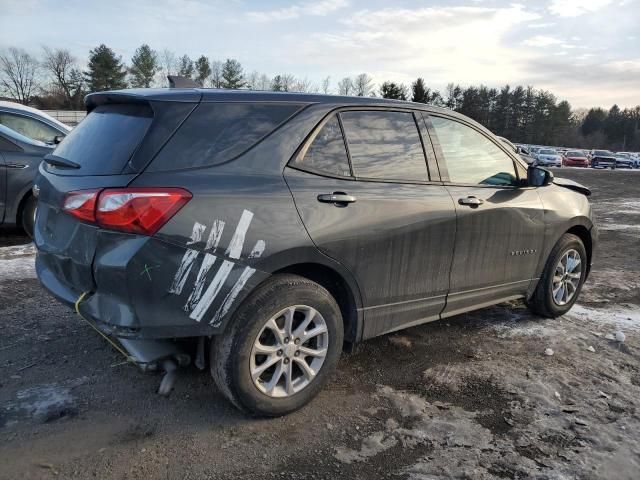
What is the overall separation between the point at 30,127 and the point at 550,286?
26.4 ft

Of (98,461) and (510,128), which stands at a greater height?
(510,128)

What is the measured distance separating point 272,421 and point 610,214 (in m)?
12.1

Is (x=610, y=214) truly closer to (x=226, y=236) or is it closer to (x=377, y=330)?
(x=377, y=330)

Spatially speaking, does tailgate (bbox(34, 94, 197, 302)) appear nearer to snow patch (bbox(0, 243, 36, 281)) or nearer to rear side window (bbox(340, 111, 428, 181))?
rear side window (bbox(340, 111, 428, 181))

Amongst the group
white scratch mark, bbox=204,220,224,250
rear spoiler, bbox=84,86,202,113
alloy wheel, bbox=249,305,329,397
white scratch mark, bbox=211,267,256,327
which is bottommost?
alloy wheel, bbox=249,305,329,397

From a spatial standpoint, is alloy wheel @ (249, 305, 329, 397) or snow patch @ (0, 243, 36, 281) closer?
alloy wheel @ (249, 305, 329, 397)

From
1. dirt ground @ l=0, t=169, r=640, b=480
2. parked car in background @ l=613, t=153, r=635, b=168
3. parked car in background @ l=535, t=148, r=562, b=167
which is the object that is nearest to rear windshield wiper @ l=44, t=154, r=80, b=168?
dirt ground @ l=0, t=169, r=640, b=480

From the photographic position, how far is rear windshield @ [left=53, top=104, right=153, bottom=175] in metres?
2.67

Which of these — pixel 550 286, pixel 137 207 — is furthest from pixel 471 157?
pixel 137 207

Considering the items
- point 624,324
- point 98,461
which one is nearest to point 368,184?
point 98,461

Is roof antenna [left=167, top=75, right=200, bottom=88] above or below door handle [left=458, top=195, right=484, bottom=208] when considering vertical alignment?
above

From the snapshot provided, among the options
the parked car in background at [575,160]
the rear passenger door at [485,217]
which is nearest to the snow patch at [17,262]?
the rear passenger door at [485,217]

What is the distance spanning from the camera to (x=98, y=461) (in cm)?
255

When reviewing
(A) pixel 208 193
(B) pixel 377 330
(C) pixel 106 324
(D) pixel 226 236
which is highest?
(A) pixel 208 193
